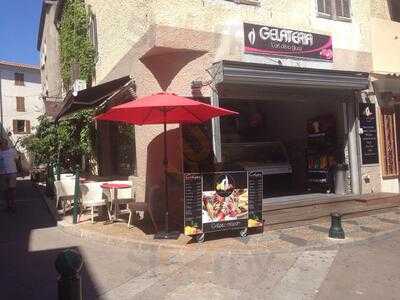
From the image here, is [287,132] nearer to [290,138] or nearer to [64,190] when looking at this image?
[290,138]

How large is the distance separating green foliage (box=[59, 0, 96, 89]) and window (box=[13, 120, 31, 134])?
32.6 metres

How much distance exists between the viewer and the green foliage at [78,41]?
13742 millimetres

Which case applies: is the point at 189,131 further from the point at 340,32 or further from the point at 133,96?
the point at 340,32

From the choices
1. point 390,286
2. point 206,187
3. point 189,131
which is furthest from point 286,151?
point 390,286

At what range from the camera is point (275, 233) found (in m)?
8.23

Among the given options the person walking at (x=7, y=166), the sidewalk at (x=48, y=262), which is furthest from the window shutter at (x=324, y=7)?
the person walking at (x=7, y=166)

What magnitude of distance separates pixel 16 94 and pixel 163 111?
44734 mm

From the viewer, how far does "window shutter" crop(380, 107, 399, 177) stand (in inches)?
449

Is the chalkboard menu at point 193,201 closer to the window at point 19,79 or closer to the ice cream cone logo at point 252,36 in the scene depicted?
the ice cream cone logo at point 252,36

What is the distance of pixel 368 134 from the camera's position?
→ 11031 mm

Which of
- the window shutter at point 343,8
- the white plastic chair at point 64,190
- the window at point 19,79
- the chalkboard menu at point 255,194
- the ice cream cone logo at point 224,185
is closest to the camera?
the ice cream cone logo at point 224,185

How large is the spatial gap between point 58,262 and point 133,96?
670 cm

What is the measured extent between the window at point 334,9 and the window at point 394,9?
1719mm

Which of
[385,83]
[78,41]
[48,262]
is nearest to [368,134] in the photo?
[385,83]
